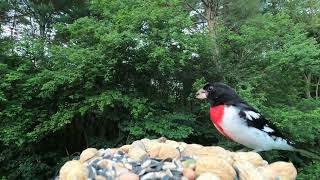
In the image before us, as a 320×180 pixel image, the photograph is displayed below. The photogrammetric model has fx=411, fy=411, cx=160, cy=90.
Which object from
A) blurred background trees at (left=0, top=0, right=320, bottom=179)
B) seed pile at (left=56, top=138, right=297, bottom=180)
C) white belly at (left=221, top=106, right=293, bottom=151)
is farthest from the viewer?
blurred background trees at (left=0, top=0, right=320, bottom=179)

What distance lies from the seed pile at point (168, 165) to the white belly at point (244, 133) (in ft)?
2.02

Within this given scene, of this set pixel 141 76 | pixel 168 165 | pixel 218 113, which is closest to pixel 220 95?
pixel 218 113

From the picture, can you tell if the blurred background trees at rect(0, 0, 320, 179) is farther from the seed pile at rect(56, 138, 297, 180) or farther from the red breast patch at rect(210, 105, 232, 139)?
the seed pile at rect(56, 138, 297, 180)

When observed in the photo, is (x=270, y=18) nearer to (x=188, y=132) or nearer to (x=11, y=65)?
(x=188, y=132)

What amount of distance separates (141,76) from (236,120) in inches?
144

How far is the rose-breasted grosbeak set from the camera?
8.28 feet

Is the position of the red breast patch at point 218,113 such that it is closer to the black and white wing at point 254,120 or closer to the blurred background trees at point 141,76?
→ the black and white wing at point 254,120

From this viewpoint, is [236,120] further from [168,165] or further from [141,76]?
[141,76]

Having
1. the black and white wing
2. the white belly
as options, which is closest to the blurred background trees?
the black and white wing

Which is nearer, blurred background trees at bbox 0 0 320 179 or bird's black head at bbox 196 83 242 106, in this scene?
bird's black head at bbox 196 83 242 106

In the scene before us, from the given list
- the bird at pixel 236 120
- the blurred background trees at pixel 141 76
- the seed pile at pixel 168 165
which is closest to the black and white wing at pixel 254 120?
the bird at pixel 236 120

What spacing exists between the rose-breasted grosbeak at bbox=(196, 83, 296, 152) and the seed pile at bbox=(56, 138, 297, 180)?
2.06ft

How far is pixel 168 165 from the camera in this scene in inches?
65.9

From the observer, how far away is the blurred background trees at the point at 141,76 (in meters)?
5.48
